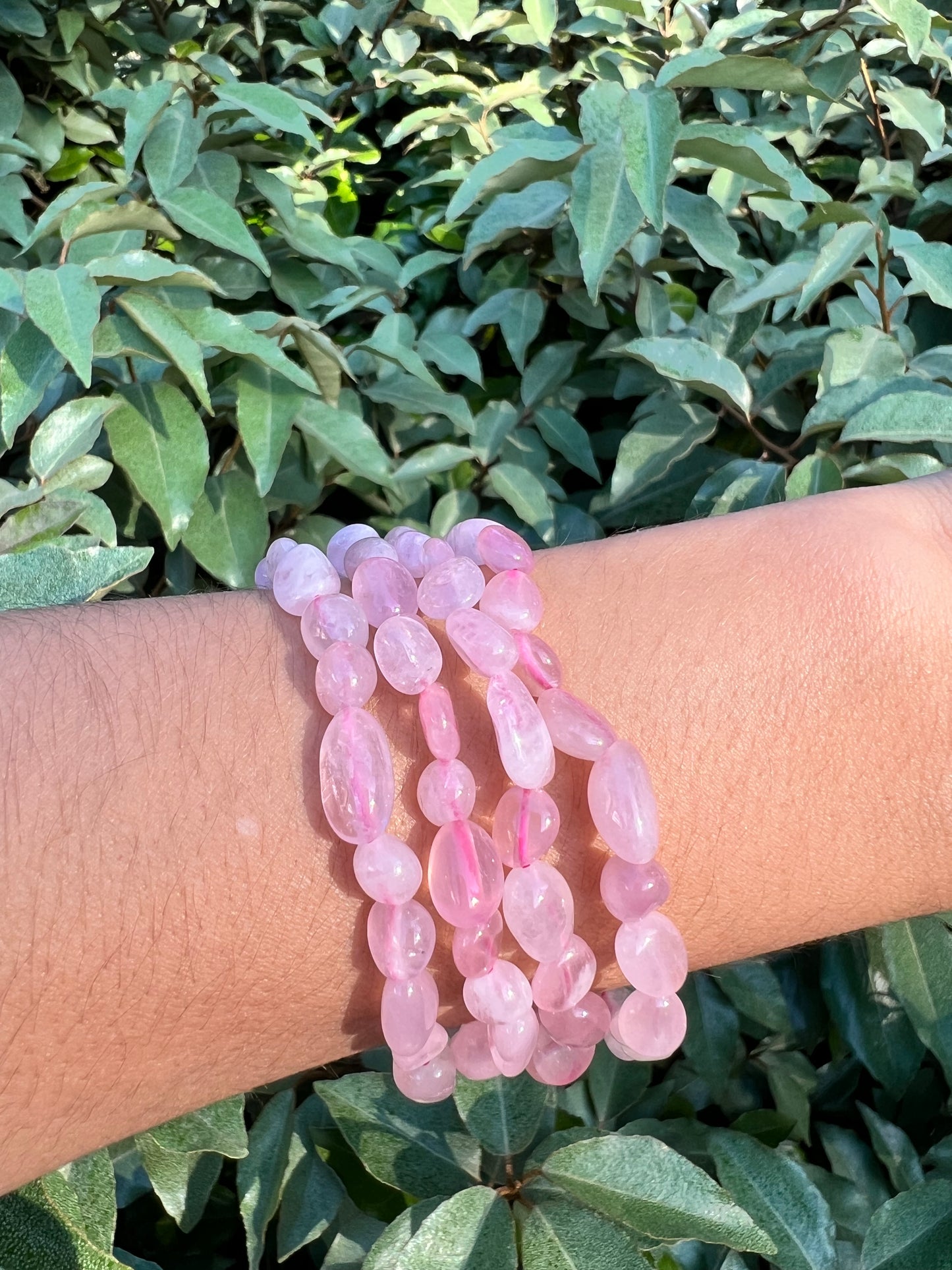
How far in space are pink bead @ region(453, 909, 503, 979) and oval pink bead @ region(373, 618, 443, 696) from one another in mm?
133

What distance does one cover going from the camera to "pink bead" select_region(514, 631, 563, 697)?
574mm

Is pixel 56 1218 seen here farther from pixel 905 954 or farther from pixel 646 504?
pixel 646 504

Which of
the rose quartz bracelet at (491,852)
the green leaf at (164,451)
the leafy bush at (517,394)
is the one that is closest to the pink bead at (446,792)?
the rose quartz bracelet at (491,852)

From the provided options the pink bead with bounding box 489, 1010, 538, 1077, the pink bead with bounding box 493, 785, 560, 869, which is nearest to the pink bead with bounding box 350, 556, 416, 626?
the pink bead with bounding box 493, 785, 560, 869

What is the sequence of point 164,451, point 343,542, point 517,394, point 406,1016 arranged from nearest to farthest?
point 406,1016 < point 343,542 < point 164,451 < point 517,394

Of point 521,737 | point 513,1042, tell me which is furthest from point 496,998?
point 521,737

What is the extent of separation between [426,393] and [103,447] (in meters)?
0.29

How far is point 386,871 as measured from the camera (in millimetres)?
511

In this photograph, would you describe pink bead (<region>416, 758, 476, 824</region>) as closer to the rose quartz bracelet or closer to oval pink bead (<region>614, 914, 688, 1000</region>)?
the rose quartz bracelet

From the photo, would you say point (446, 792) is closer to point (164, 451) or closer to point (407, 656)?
point (407, 656)

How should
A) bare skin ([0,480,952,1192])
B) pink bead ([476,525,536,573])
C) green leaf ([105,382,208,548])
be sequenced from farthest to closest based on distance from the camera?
green leaf ([105,382,208,548]) → pink bead ([476,525,536,573]) → bare skin ([0,480,952,1192])

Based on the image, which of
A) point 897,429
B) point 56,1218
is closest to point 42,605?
point 56,1218

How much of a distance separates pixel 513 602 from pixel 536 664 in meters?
0.04

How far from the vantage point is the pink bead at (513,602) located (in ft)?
1.90
